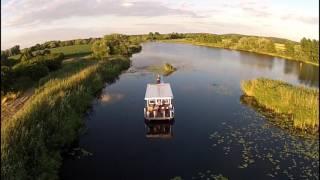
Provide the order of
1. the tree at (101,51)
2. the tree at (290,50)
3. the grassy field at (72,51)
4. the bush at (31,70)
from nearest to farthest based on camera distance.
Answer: the bush at (31,70)
the tree at (101,51)
the tree at (290,50)
the grassy field at (72,51)

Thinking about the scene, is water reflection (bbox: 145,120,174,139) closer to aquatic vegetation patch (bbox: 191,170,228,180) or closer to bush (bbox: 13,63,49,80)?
aquatic vegetation patch (bbox: 191,170,228,180)

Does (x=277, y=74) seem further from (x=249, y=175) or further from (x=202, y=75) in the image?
(x=249, y=175)

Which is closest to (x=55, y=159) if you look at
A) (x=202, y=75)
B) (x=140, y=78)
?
(x=140, y=78)

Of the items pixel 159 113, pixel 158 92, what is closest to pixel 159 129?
pixel 159 113

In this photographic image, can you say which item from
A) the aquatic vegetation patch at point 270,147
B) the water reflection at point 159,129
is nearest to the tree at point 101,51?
the water reflection at point 159,129

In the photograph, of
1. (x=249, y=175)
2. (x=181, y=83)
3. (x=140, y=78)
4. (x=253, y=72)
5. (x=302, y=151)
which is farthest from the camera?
(x=253, y=72)

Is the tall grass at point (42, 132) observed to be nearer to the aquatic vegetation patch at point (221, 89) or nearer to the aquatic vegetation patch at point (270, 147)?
the aquatic vegetation patch at point (270, 147)

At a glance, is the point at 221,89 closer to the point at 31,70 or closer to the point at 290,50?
the point at 31,70
